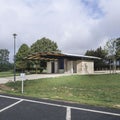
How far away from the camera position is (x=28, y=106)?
462 inches

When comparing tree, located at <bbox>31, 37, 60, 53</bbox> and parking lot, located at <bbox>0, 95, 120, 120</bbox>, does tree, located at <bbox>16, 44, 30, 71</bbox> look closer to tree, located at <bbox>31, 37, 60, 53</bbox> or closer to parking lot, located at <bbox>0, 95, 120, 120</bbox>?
tree, located at <bbox>31, 37, 60, 53</bbox>

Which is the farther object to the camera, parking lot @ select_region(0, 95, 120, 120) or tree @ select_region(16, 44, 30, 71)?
tree @ select_region(16, 44, 30, 71)

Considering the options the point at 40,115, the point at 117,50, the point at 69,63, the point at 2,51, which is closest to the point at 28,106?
the point at 40,115

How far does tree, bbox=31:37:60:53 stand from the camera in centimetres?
7726

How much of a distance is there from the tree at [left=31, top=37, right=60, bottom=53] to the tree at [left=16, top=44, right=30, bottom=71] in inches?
110

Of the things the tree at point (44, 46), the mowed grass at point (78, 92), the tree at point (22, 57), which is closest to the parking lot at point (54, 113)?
the mowed grass at point (78, 92)

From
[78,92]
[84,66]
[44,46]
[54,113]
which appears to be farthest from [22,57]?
[54,113]

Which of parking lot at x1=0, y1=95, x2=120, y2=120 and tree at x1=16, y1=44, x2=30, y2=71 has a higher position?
tree at x1=16, y1=44, x2=30, y2=71

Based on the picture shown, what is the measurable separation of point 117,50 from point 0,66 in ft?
143

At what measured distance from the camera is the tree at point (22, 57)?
68194 mm

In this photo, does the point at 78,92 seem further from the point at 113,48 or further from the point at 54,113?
the point at 113,48

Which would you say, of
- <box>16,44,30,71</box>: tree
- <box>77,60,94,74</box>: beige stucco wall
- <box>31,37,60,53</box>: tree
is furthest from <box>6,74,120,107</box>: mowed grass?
<box>31,37,60,53</box>: tree

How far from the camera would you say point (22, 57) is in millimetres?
71188

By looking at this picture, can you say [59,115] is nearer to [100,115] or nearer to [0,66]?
[100,115]
